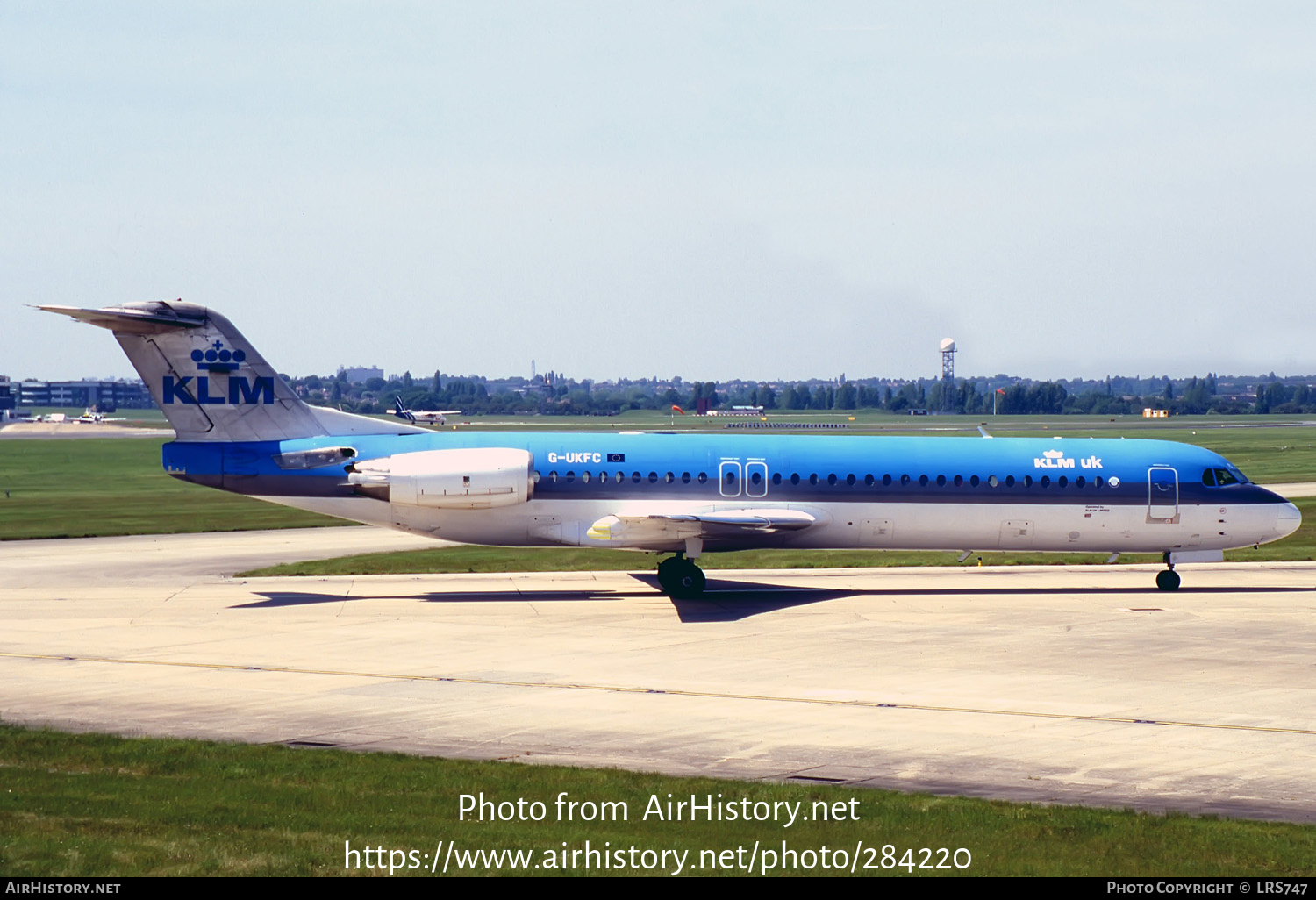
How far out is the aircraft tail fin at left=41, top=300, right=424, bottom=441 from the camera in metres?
28.7

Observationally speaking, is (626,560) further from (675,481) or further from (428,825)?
(428,825)

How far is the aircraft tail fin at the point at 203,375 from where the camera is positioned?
28.7m

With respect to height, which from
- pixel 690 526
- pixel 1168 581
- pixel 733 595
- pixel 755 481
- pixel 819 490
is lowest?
pixel 733 595

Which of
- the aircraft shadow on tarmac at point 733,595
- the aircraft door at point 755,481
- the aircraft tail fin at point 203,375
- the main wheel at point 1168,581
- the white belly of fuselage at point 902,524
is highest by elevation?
the aircraft tail fin at point 203,375

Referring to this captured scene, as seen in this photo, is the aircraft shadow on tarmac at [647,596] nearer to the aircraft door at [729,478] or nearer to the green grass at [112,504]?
the aircraft door at [729,478]

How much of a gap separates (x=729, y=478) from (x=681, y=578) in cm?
252

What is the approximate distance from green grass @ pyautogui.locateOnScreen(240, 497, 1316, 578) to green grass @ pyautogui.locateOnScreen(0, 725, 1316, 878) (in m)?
19.3

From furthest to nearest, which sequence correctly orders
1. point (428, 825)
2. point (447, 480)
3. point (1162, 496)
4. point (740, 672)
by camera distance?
point (1162, 496), point (447, 480), point (740, 672), point (428, 825)

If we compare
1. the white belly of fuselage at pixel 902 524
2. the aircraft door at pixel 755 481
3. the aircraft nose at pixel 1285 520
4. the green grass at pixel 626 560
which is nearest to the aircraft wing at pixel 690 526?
the white belly of fuselage at pixel 902 524

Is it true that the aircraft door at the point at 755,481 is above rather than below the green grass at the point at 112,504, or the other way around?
above

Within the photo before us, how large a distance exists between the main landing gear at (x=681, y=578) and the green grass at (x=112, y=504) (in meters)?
19.5

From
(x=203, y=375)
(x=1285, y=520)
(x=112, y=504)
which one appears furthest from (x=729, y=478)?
(x=112, y=504)

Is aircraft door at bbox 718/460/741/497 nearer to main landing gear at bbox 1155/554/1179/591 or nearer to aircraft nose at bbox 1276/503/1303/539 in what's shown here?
main landing gear at bbox 1155/554/1179/591

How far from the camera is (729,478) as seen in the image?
2998cm
